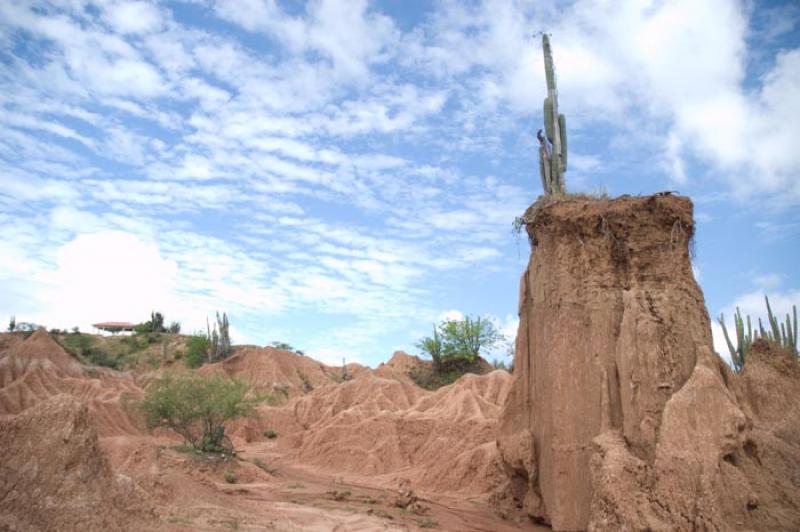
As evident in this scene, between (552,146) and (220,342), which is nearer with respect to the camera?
(552,146)

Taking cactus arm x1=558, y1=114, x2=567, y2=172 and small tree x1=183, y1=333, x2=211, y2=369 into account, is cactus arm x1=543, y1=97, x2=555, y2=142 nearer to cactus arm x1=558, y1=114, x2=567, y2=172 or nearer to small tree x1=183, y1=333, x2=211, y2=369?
cactus arm x1=558, y1=114, x2=567, y2=172

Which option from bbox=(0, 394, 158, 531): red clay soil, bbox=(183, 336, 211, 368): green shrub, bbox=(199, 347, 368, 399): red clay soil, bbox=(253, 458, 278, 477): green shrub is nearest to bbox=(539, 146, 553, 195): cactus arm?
bbox=(0, 394, 158, 531): red clay soil

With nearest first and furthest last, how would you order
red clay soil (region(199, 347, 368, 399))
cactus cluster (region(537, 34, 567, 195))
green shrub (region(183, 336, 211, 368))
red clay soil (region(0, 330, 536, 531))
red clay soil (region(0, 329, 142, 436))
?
1. red clay soil (region(0, 330, 536, 531))
2. cactus cluster (region(537, 34, 567, 195))
3. red clay soil (region(0, 329, 142, 436))
4. red clay soil (region(199, 347, 368, 399))
5. green shrub (region(183, 336, 211, 368))

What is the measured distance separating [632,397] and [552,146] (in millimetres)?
6217

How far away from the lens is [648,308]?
34.7 ft

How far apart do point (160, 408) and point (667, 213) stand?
606 inches

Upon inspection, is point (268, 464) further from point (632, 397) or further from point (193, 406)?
point (632, 397)

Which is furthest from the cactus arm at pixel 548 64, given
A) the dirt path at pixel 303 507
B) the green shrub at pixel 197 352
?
the green shrub at pixel 197 352

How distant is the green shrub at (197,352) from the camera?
167 feet

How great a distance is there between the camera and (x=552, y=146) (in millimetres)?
14125

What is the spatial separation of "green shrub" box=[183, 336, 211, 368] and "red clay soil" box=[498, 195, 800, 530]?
42062 millimetres

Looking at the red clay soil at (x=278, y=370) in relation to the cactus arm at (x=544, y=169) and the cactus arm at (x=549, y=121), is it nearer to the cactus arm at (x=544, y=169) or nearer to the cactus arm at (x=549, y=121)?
the cactus arm at (x=544, y=169)

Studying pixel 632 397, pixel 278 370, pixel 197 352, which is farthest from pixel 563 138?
pixel 197 352

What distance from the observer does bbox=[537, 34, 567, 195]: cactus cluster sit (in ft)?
45.6
